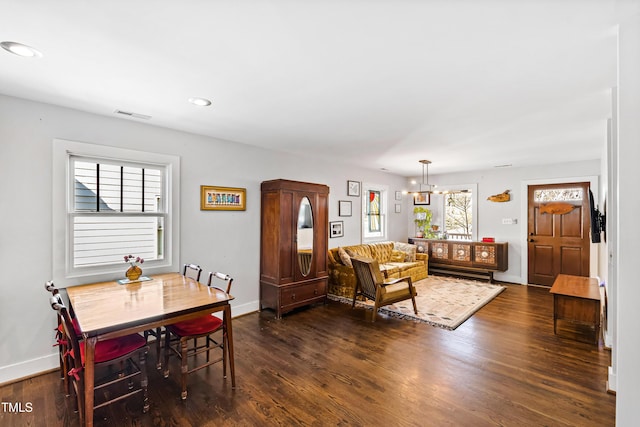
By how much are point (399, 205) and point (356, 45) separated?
20.5 ft

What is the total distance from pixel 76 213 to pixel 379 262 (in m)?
4.97

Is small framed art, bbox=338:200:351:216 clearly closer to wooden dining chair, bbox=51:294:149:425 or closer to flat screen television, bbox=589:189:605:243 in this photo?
flat screen television, bbox=589:189:605:243

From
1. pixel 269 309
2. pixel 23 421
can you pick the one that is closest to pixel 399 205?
pixel 269 309

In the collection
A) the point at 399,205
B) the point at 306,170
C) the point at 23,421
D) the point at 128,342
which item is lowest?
the point at 23,421

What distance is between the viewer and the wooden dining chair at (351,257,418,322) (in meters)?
3.96

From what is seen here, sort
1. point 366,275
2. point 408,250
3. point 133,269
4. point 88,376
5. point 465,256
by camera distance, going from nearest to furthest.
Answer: point 88,376
point 133,269
point 366,275
point 465,256
point 408,250

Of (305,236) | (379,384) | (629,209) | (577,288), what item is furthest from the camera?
(305,236)

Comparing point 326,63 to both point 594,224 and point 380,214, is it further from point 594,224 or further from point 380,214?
point 380,214

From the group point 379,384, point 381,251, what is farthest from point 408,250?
point 379,384

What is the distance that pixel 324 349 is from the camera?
3.18 meters

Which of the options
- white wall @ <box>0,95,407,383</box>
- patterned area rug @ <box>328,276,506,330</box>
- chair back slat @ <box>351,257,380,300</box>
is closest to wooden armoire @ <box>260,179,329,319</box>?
white wall @ <box>0,95,407,383</box>

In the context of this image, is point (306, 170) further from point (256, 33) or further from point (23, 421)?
point (23, 421)

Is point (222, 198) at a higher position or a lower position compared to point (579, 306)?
higher

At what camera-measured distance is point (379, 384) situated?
2525mm
